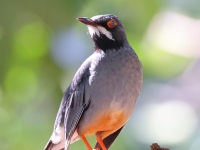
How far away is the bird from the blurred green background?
133 inches

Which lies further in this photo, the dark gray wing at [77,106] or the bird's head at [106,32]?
the bird's head at [106,32]

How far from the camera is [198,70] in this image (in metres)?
13.1

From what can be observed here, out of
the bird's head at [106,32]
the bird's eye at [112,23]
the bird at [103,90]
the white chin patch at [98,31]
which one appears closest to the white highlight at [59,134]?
the bird at [103,90]

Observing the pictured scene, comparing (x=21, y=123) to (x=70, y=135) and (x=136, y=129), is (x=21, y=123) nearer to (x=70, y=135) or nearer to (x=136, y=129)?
(x=136, y=129)

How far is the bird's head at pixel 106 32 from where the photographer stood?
9125 millimetres

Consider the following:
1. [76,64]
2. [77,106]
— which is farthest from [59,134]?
[76,64]

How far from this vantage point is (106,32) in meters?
9.20

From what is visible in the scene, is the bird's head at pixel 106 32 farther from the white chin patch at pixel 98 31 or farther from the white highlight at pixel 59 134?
the white highlight at pixel 59 134

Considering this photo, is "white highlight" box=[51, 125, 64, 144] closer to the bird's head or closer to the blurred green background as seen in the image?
the bird's head

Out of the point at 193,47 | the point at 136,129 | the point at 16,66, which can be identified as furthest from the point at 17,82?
the point at 193,47

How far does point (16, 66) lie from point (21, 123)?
37.8 inches

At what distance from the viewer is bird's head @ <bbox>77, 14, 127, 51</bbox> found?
912 centimetres

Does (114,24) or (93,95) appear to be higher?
(114,24)

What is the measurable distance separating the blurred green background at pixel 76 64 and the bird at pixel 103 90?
3372mm
